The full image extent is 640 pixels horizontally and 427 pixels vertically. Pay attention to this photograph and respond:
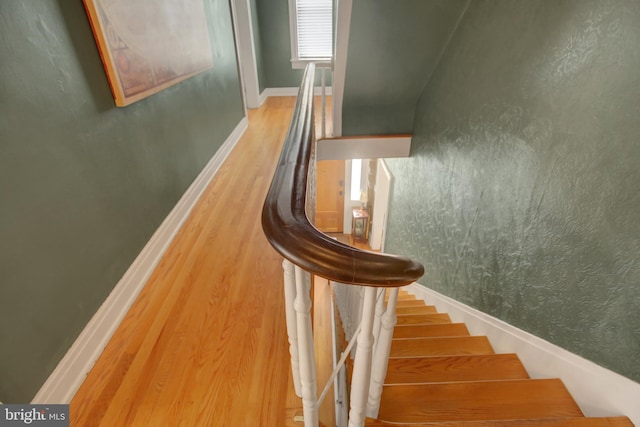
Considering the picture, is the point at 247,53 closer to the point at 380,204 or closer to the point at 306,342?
the point at 380,204

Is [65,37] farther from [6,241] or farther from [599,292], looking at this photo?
[599,292]

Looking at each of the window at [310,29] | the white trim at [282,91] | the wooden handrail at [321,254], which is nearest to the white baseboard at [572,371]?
the wooden handrail at [321,254]

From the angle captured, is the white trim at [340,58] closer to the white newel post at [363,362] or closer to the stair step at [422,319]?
the stair step at [422,319]

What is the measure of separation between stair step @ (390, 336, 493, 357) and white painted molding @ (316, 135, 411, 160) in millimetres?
2184

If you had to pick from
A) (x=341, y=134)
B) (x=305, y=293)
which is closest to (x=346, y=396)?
(x=305, y=293)

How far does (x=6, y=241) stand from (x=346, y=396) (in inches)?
51.5

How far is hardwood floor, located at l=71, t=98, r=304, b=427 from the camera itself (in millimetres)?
1192

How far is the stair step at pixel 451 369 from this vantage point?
164 centimetres

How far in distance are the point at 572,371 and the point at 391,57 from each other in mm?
2434

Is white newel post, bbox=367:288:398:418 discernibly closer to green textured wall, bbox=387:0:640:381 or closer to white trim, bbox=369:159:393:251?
green textured wall, bbox=387:0:640:381

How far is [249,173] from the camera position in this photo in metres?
3.13

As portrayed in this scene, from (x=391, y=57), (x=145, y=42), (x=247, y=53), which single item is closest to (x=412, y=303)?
(x=391, y=57)

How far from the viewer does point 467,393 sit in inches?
54.7

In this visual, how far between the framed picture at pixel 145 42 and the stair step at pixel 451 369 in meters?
2.00
